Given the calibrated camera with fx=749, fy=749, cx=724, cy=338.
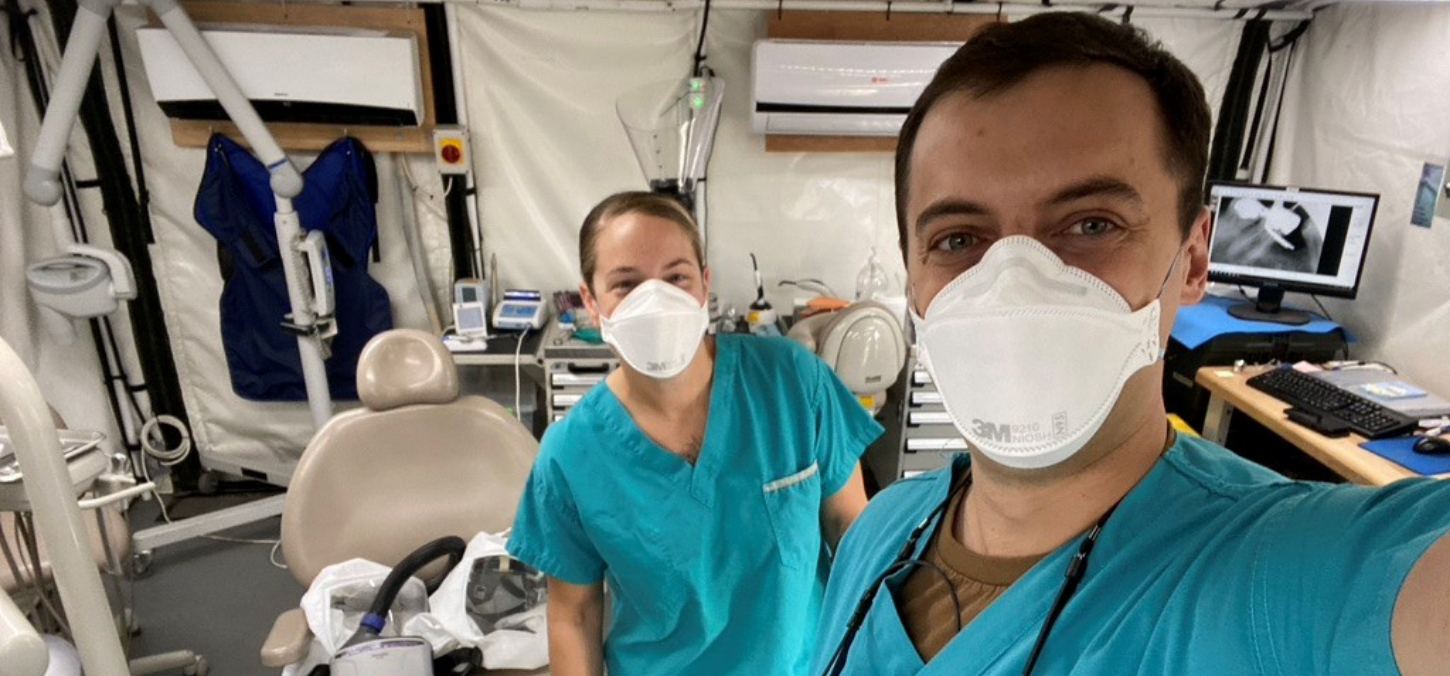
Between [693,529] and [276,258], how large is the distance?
2475mm

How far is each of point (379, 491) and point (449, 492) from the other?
17cm

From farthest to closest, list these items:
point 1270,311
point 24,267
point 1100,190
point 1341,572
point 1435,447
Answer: point 24,267 → point 1270,311 → point 1435,447 → point 1100,190 → point 1341,572

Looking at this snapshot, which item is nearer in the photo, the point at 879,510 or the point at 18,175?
the point at 879,510

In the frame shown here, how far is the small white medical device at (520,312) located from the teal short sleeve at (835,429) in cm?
183

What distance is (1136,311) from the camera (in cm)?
61

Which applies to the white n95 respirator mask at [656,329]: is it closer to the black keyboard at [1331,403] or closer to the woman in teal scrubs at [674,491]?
the woman in teal scrubs at [674,491]

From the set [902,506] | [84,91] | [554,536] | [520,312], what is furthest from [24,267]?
[902,506]

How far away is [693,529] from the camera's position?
121 centimetres

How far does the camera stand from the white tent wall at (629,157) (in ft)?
9.51

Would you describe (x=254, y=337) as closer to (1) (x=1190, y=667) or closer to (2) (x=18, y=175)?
(2) (x=18, y=175)

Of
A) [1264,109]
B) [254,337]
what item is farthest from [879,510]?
[1264,109]

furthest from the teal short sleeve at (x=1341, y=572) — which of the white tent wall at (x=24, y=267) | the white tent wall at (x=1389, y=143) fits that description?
the white tent wall at (x=24, y=267)

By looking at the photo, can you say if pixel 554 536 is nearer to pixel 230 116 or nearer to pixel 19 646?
pixel 19 646

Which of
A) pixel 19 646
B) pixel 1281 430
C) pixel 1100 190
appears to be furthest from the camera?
pixel 1281 430
